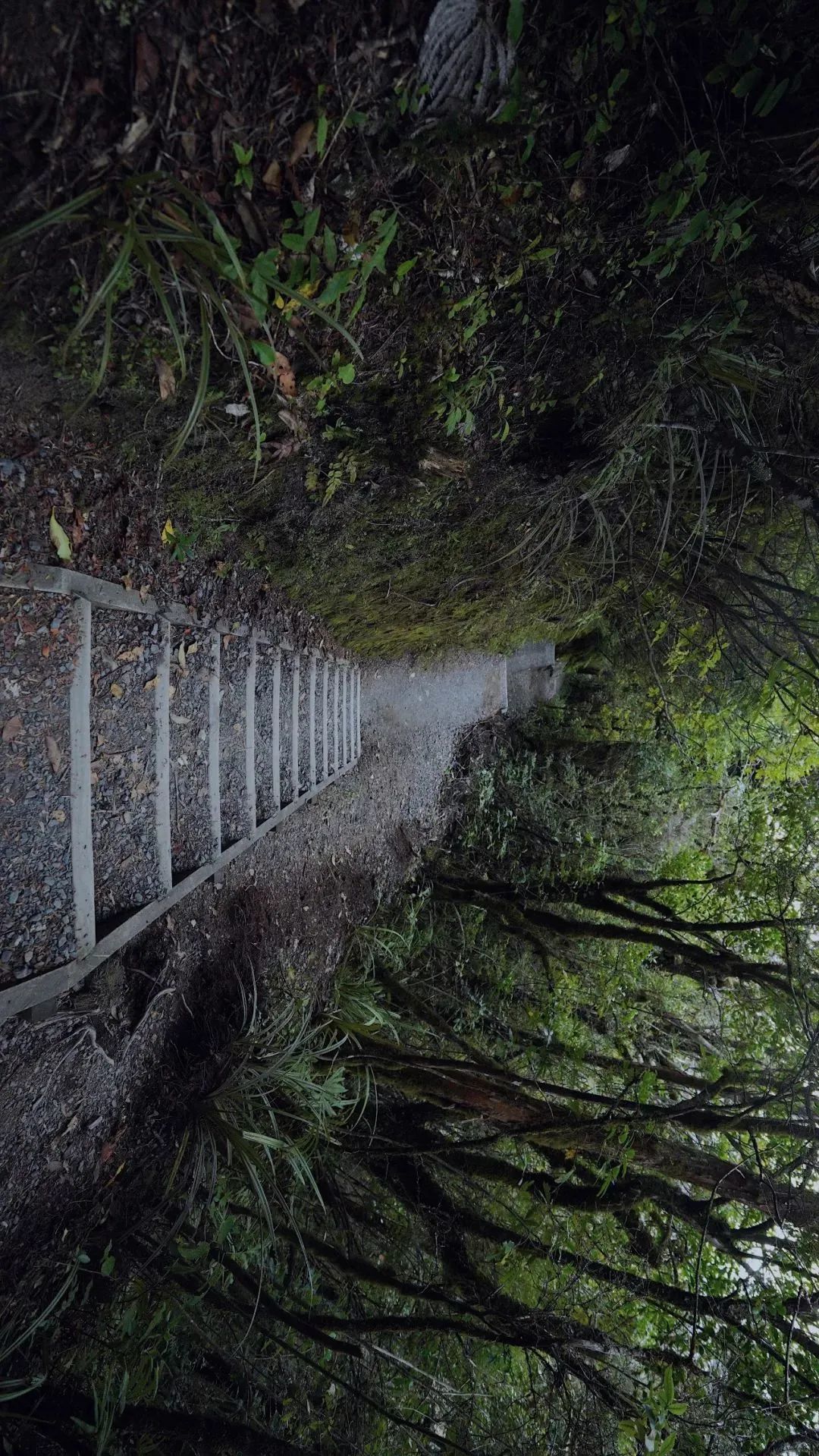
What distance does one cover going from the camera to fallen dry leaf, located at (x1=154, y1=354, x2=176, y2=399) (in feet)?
5.24

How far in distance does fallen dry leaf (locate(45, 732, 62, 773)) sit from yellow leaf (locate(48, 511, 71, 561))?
53 centimetres

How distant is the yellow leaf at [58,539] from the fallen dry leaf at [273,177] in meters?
1.05

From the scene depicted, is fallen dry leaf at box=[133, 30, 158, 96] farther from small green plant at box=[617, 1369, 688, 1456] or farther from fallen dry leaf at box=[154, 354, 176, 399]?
small green plant at box=[617, 1369, 688, 1456]

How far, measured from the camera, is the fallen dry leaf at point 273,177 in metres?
1.33

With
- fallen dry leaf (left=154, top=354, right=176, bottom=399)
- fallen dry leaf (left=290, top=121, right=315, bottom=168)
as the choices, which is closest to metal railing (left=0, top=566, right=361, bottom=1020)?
fallen dry leaf (left=154, top=354, right=176, bottom=399)

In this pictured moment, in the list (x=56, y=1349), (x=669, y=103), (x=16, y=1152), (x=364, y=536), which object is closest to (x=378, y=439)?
(x=364, y=536)

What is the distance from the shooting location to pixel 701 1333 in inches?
111

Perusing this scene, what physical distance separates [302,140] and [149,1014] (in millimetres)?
2876

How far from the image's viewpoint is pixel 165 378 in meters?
1.62

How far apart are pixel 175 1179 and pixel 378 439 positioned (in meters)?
3.15

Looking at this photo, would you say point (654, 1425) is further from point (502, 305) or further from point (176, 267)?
point (176, 267)

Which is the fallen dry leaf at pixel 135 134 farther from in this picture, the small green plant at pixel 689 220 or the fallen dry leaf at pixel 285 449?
the small green plant at pixel 689 220

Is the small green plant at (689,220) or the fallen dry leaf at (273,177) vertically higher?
the small green plant at (689,220)

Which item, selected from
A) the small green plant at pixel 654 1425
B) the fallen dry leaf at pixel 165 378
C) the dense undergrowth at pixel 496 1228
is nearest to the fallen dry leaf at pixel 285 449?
the fallen dry leaf at pixel 165 378
